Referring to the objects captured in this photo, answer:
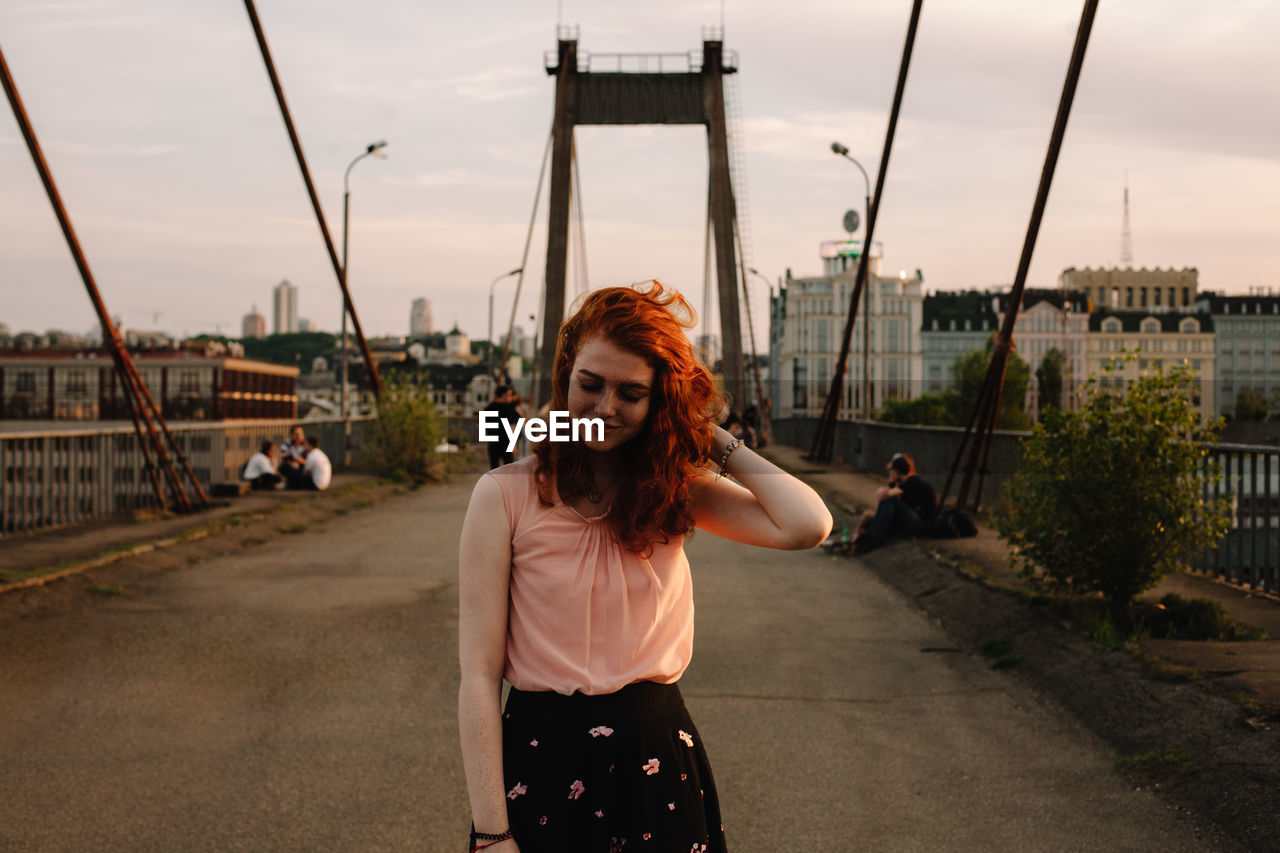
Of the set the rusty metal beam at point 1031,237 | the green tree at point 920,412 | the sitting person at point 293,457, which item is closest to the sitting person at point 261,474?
the sitting person at point 293,457

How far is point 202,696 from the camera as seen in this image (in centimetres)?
698

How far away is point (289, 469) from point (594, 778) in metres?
19.9

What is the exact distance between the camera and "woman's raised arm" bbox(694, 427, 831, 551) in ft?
8.07

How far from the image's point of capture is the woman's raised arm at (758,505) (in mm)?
2461

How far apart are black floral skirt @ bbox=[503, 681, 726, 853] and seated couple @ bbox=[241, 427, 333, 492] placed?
19.3 metres

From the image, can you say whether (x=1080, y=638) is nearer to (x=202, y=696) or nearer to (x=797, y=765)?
(x=797, y=765)

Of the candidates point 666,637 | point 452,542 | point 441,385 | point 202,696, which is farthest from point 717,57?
point 441,385

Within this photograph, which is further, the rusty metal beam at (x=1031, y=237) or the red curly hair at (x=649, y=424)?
the rusty metal beam at (x=1031, y=237)

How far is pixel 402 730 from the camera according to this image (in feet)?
20.5

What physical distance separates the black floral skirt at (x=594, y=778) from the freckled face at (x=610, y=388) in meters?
0.51

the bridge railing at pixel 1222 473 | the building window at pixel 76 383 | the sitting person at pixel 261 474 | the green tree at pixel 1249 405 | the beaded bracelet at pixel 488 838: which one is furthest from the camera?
the building window at pixel 76 383

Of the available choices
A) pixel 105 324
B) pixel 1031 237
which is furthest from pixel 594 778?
pixel 105 324

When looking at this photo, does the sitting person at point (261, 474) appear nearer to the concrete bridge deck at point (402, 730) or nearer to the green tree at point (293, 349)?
the concrete bridge deck at point (402, 730)

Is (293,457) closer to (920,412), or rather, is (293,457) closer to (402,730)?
(402,730)
